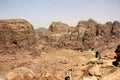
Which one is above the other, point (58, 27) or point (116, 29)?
point (58, 27)

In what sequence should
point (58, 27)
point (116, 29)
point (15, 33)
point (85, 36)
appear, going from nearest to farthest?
point (15, 33) < point (85, 36) < point (58, 27) < point (116, 29)

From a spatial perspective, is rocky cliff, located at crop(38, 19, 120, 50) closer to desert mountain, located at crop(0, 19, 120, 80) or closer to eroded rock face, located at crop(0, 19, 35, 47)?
desert mountain, located at crop(0, 19, 120, 80)

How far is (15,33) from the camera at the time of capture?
108 meters

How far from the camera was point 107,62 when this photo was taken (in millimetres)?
26375

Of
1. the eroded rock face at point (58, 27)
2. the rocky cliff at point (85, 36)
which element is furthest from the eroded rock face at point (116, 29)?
the eroded rock face at point (58, 27)

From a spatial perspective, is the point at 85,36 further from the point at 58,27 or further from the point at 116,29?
the point at 116,29

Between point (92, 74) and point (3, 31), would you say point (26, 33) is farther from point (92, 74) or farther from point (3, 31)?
point (92, 74)

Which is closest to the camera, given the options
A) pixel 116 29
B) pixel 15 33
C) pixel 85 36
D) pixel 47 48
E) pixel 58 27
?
pixel 15 33

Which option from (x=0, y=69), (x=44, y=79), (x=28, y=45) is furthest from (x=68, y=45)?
(x=44, y=79)

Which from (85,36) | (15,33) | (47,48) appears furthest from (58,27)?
(15,33)

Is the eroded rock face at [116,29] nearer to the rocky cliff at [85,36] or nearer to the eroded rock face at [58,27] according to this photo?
the rocky cliff at [85,36]

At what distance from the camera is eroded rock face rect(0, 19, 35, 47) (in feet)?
350

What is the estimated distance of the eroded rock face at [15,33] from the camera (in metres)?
107

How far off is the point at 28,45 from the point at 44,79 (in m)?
62.6
